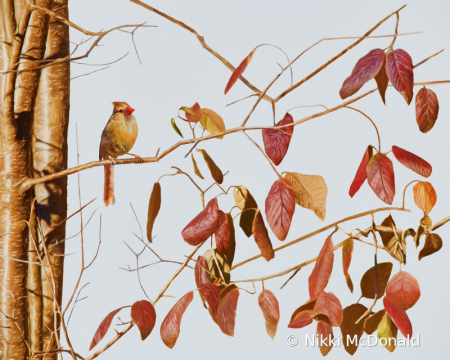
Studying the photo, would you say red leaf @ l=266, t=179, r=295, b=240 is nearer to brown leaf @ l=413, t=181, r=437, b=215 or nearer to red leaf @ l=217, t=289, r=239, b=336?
red leaf @ l=217, t=289, r=239, b=336

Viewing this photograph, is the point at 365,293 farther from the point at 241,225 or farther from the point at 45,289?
the point at 45,289

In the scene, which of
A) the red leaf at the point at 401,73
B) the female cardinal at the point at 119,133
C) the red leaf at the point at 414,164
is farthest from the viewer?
the female cardinal at the point at 119,133

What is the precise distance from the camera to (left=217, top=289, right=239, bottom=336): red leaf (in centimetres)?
64

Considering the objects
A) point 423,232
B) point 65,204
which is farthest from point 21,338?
point 423,232

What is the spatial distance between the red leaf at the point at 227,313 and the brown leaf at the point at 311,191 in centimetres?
17

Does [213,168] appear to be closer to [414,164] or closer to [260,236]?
[260,236]

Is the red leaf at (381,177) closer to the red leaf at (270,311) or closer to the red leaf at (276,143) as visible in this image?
the red leaf at (276,143)

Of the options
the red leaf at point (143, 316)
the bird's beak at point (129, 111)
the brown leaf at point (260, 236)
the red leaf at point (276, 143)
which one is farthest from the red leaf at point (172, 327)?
the bird's beak at point (129, 111)

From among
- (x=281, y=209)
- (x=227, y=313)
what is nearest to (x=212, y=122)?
(x=281, y=209)

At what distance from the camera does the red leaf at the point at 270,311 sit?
2.27 feet

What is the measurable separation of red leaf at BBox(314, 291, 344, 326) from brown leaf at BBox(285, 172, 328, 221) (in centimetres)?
11

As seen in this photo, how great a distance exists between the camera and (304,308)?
24.9 inches

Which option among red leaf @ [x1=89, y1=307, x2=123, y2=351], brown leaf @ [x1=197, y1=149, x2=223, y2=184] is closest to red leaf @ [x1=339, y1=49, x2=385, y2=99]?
brown leaf @ [x1=197, y1=149, x2=223, y2=184]

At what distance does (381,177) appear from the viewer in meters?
0.66
